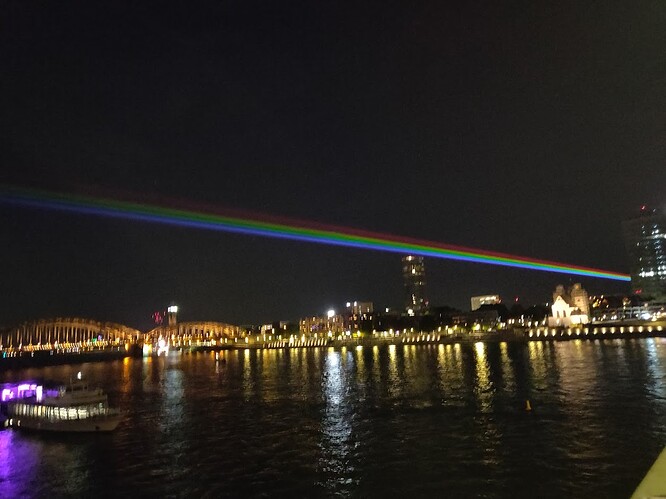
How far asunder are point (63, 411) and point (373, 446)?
2242 cm

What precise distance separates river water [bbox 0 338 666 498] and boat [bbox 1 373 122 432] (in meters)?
0.90

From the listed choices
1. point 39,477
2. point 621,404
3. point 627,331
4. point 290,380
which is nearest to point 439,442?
point 621,404

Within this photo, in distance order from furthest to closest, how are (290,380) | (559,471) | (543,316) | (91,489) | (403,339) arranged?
(543,316)
(403,339)
(290,380)
(91,489)
(559,471)

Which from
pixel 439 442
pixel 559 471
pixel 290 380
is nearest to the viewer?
pixel 559 471

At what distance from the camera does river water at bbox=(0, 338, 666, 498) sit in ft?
69.0

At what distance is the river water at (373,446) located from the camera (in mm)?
21031

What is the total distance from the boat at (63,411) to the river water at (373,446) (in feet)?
2.95

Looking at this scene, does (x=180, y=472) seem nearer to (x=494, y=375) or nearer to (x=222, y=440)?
(x=222, y=440)

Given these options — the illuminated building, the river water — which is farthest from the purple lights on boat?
the illuminated building

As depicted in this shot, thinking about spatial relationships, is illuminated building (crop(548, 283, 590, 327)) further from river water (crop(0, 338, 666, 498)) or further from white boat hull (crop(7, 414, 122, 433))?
white boat hull (crop(7, 414, 122, 433))

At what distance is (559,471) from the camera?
2128cm

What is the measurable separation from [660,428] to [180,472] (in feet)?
82.6

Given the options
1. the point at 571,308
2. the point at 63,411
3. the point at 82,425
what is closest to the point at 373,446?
the point at 82,425

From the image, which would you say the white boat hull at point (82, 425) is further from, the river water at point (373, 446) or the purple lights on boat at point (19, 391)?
the purple lights on boat at point (19, 391)
